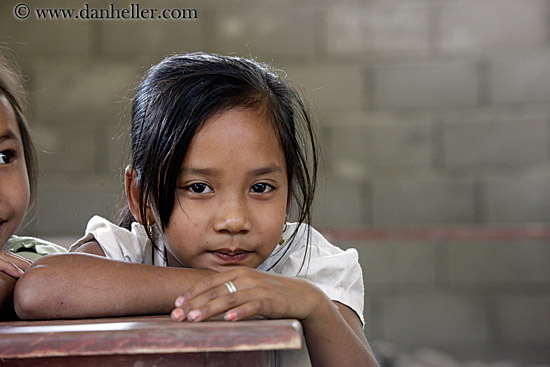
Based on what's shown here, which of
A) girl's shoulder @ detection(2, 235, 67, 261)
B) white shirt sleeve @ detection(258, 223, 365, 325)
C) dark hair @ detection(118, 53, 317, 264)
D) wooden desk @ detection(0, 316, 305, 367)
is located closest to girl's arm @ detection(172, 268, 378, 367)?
wooden desk @ detection(0, 316, 305, 367)

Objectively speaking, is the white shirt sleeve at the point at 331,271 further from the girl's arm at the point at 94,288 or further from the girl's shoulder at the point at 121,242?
the girl's arm at the point at 94,288

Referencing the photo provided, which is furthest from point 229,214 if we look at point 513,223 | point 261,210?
point 513,223

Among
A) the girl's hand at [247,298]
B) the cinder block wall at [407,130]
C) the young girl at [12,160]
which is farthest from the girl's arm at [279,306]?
the cinder block wall at [407,130]

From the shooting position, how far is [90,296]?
2.94 feet

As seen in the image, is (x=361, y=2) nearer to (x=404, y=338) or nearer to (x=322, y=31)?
(x=322, y=31)

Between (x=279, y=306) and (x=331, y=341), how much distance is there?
0.16 metres

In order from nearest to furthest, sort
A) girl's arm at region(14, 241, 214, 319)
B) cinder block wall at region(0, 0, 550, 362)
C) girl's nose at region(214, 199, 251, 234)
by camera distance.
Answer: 1. girl's arm at region(14, 241, 214, 319)
2. girl's nose at region(214, 199, 251, 234)
3. cinder block wall at region(0, 0, 550, 362)

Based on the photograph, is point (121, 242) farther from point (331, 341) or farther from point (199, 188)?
point (331, 341)

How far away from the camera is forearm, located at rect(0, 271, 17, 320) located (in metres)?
0.96

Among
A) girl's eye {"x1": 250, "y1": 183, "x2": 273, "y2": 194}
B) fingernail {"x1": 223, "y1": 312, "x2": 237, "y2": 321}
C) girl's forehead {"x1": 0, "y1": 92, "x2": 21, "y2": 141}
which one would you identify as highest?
girl's forehead {"x1": 0, "y1": 92, "x2": 21, "y2": 141}

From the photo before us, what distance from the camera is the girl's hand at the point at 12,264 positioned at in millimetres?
1035

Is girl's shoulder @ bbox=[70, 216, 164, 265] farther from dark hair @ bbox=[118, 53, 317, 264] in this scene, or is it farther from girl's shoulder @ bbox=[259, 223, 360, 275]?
girl's shoulder @ bbox=[259, 223, 360, 275]

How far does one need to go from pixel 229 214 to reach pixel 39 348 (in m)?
0.56

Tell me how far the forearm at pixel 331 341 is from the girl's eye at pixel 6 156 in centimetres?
73
